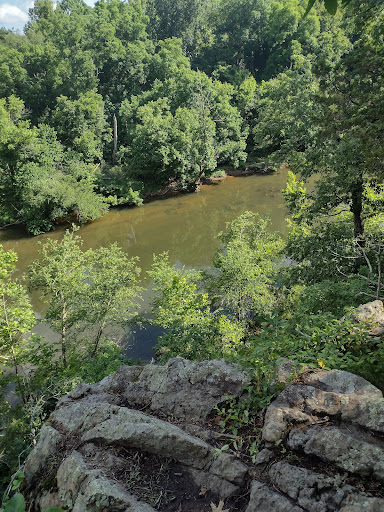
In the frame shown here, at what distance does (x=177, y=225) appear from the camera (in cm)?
2317

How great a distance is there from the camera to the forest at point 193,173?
7.13 meters

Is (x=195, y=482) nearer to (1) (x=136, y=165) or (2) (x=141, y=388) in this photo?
(2) (x=141, y=388)

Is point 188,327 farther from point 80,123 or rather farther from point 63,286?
point 80,123

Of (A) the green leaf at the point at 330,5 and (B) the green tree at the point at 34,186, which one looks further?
(B) the green tree at the point at 34,186

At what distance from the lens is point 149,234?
22094mm

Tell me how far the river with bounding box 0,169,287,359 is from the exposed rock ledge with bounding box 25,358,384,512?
1088 centimetres

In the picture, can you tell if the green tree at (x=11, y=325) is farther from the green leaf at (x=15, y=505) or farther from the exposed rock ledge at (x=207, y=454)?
the green leaf at (x=15, y=505)

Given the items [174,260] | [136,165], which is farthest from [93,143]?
[174,260]

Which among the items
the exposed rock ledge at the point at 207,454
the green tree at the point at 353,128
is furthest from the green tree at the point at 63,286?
the green tree at the point at 353,128

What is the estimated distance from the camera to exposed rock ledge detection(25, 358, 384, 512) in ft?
8.96

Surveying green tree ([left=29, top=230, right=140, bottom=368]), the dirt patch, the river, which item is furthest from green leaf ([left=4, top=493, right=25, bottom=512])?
the river

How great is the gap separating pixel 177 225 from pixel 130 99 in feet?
63.3

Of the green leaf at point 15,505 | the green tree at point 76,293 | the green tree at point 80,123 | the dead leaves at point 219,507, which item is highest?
the green tree at point 80,123

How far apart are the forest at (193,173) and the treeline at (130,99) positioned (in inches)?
6.4
